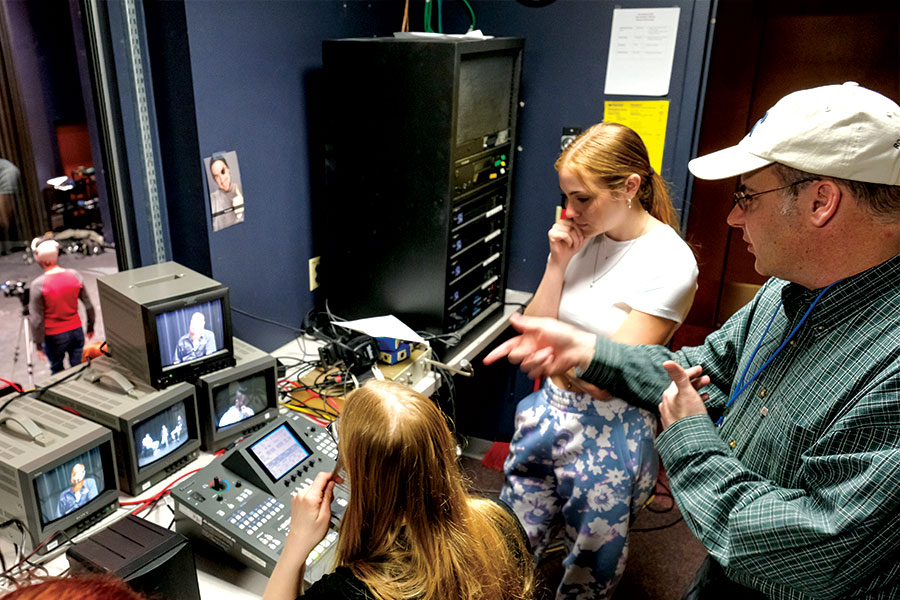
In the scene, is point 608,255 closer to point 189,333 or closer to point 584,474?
point 584,474

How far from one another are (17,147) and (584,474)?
5.70 feet

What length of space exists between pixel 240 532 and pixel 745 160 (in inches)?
46.4

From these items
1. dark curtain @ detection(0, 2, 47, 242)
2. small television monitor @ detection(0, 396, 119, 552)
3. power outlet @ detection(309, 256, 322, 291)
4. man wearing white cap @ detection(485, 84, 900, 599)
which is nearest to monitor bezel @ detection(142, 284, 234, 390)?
small television monitor @ detection(0, 396, 119, 552)

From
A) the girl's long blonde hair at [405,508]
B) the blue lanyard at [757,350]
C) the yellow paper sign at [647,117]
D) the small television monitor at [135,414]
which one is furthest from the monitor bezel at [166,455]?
the yellow paper sign at [647,117]

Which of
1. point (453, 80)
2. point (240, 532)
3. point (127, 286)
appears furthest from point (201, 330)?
point (453, 80)

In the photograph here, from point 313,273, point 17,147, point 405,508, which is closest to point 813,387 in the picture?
point 405,508

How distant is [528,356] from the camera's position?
1.39 metres

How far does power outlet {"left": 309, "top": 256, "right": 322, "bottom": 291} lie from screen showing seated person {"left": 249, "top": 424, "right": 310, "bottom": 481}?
938mm

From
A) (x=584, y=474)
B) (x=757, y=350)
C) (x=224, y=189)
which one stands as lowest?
(x=584, y=474)

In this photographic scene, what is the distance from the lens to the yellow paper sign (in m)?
Result: 2.37

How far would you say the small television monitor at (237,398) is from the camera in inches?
64.3

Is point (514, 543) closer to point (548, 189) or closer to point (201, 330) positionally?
point (201, 330)

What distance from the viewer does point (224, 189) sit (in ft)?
6.25

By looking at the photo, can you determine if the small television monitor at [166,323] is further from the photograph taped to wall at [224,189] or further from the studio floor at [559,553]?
the photograph taped to wall at [224,189]
